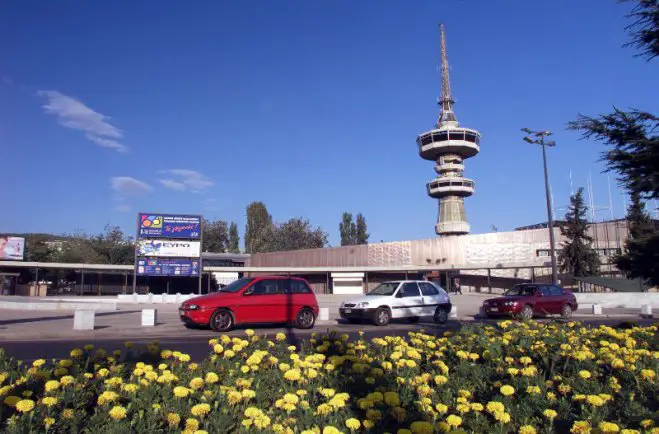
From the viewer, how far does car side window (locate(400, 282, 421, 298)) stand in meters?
18.1

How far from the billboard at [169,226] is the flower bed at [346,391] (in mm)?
29866

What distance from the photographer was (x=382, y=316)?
17.3 metres

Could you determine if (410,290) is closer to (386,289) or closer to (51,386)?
(386,289)

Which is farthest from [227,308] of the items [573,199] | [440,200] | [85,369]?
[440,200]

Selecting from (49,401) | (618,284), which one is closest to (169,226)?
(49,401)

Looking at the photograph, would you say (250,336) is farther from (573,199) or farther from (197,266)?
(573,199)

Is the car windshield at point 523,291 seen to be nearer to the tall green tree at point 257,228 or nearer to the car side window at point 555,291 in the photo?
the car side window at point 555,291

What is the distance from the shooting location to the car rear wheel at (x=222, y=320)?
14.6 metres

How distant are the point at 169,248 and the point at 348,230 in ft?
192

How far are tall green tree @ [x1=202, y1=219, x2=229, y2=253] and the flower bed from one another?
91.3 m

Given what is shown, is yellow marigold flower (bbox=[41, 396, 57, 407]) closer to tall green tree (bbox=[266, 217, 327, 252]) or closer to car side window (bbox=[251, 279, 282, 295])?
car side window (bbox=[251, 279, 282, 295])

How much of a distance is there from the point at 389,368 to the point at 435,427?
5.85ft

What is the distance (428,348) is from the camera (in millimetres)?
6082

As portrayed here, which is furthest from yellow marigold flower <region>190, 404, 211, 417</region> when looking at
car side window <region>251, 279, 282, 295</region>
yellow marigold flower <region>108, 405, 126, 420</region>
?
car side window <region>251, 279, 282, 295</region>
